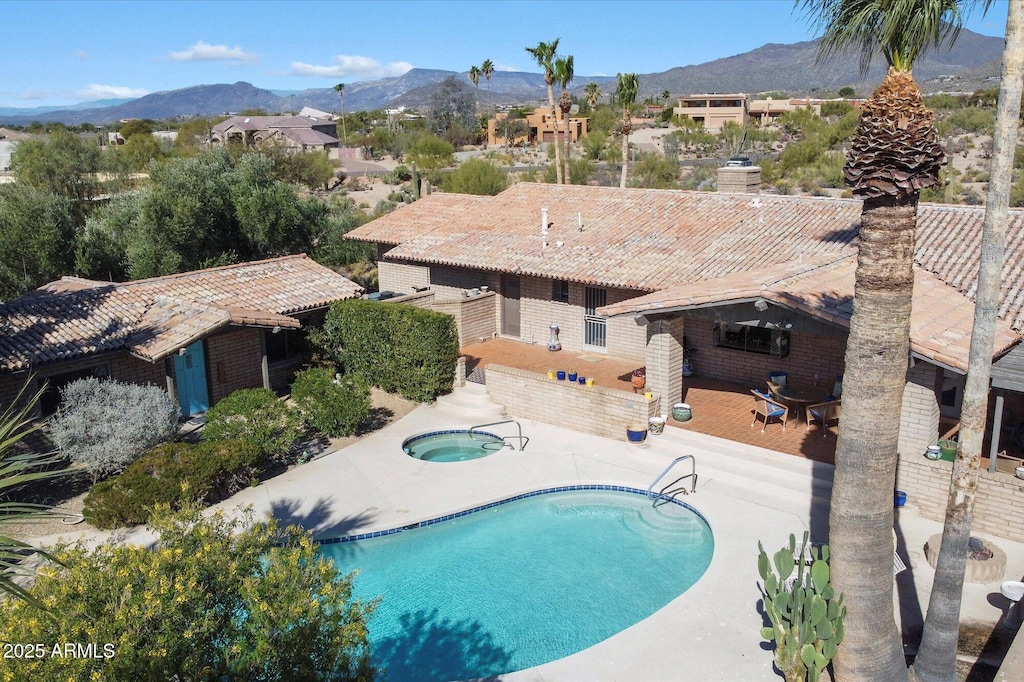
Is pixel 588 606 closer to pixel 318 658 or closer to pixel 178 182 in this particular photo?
pixel 318 658

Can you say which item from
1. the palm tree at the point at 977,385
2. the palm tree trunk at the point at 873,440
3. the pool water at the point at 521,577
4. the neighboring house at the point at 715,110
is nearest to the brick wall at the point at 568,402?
the pool water at the point at 521,577

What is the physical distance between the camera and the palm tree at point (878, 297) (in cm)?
826

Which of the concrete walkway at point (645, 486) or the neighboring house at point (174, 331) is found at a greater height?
the neighboring house at point (174, 331)

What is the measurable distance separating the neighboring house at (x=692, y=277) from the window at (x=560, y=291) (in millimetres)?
41

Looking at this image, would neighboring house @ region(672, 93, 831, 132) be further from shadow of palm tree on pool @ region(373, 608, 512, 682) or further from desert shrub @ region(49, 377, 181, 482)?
shadow of palm tree on pool @ region(373, 608, 512, 682)

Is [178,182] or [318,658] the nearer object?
[318,658]

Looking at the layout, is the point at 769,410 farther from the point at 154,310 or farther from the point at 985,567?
the point at 154,310

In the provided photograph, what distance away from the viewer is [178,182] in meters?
26.9

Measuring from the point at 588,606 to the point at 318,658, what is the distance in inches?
230

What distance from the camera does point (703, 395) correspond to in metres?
19.8

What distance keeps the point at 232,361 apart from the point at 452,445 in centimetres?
610

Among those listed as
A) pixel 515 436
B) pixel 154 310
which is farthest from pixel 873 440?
pixel 154 310

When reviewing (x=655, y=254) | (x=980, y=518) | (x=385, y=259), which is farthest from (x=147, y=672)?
(x=385, y=259)

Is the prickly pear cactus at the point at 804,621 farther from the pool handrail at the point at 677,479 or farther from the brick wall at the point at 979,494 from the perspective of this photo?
the pool handrail at the point at 677,479
